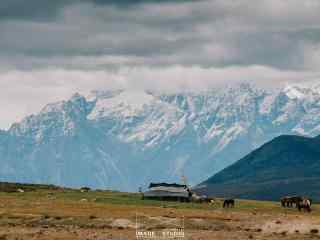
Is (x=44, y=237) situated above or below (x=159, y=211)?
below

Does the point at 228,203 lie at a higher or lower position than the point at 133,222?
higher

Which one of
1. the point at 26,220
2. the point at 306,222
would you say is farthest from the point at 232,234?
the point at 26,220

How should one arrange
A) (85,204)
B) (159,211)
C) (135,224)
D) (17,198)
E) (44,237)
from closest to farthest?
(44,237) → (135,224) → (159,211) → (85,204) → (17,198)

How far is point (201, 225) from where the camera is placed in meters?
118

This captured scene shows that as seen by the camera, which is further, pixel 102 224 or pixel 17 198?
pixel 17 198

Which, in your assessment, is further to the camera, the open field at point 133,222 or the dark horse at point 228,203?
the dark horse at point 228,203

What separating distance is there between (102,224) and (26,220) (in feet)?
38.8

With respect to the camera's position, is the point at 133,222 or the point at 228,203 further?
the point at 228,203

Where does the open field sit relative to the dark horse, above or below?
below

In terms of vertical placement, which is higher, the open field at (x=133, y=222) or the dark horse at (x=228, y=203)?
the dark horse at (x=228, y=203)

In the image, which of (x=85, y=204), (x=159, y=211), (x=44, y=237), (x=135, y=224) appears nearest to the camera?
(x=44, y=237)

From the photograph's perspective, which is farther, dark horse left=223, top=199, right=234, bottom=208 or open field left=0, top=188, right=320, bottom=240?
dark horse left=223, top=199, right=234, bottom=208

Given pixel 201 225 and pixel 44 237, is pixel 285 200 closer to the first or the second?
pixel 201 225

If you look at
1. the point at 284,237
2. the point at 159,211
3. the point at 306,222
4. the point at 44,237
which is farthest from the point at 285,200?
the point at 44,237
